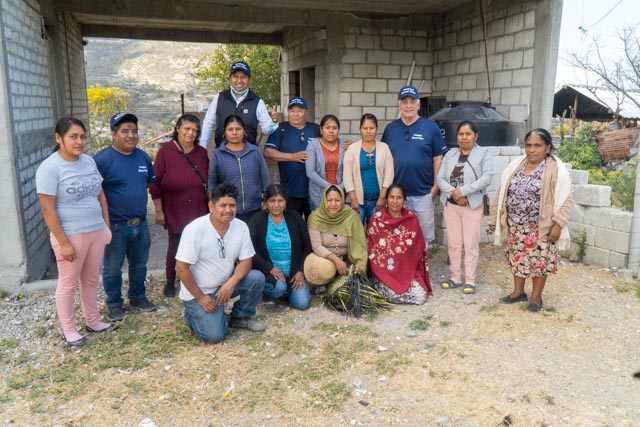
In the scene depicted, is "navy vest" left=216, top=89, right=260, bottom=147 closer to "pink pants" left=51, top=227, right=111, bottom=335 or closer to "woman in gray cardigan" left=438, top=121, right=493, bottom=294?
"pink pants" left=51, top=227, right=111, bottom=335

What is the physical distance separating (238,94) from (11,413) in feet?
9.87

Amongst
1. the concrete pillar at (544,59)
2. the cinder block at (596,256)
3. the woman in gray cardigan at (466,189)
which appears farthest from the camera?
the concrete pillar at (544,59)

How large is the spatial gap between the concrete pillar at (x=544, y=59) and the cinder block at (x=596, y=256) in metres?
1.74

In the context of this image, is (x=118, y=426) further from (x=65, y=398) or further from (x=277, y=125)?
(x=277, y=125)

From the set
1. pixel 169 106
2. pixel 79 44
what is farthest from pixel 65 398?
pixel 169 106

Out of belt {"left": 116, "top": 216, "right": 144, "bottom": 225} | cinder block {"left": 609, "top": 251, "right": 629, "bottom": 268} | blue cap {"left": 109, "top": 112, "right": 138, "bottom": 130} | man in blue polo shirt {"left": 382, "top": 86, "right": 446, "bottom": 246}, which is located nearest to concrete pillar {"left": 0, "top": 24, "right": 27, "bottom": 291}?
blue cap {"left": 109, "top": 112, "right": 138, "bottom": 130}

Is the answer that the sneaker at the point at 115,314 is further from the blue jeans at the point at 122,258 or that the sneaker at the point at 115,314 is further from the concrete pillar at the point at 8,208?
the concrete pillar at the point at 8,208

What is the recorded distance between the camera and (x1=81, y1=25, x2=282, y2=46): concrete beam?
34.0 feet

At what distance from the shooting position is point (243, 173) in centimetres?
427

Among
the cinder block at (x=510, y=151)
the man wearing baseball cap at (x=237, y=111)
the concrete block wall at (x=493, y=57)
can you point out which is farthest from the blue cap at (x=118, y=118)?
the concrete block wall at (x=493, y=57)

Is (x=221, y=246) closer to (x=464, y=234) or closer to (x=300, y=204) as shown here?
(x=300, y=204)

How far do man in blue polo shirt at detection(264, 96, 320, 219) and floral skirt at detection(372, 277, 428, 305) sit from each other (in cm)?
116

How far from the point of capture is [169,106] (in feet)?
101

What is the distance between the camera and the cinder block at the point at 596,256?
5.53 metres
